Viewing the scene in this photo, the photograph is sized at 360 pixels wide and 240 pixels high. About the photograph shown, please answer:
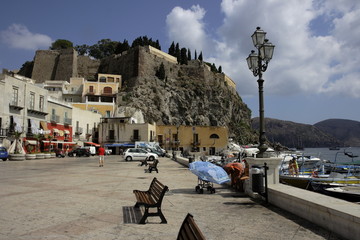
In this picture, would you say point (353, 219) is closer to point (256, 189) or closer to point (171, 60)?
point (256, 189)

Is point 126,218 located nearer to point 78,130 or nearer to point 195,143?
point 78,130

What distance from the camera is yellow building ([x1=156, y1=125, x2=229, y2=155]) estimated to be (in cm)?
6128

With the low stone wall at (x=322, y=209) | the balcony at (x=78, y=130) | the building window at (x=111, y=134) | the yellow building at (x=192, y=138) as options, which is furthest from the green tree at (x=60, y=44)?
the low stone wall at (x=322, y=209)

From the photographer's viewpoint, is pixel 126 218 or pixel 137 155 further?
pixel 137 155

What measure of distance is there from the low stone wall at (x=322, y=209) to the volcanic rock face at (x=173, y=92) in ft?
204

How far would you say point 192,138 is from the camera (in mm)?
61938

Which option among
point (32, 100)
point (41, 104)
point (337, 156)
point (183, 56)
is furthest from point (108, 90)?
point (337, 156)

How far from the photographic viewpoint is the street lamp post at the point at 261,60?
8.73 meters

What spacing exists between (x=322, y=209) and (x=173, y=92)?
251ft

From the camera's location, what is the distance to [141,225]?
560cm

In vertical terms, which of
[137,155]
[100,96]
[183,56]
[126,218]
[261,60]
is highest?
[183,56]

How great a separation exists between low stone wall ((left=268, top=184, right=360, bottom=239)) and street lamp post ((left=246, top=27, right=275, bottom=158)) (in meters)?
1.79

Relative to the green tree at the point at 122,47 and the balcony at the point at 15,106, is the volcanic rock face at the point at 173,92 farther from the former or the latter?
the balcony at the point at 15,106

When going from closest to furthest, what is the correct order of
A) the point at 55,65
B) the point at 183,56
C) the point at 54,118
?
the point at 54,118 → the point at 55,65 → the point at 183,56
